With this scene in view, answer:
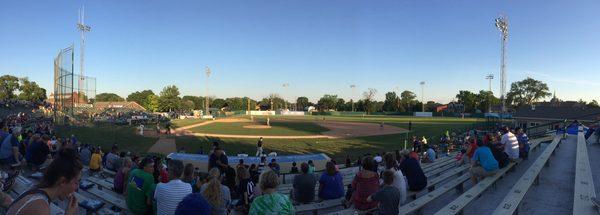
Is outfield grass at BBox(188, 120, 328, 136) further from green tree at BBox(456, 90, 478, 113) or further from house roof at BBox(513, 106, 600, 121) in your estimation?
A: green tree at BBox(456, 90, 478, 113)

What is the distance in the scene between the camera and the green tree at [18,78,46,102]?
75562mm

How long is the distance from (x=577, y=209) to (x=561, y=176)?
4824 mm

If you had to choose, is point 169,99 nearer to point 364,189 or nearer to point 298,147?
point 298,147

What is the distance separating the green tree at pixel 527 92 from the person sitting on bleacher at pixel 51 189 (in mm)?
124198

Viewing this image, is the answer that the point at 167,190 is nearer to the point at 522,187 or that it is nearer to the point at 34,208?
the point at 34,208

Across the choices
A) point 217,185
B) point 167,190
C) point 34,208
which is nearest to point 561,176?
point 217,185

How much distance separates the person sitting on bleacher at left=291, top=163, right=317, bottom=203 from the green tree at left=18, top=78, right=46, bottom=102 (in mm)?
91069

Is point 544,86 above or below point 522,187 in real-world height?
above

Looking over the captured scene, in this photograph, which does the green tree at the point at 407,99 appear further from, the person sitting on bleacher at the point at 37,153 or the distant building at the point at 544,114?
the person sitting on bleacher at the point at 37,153

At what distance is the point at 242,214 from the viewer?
21.3 feet

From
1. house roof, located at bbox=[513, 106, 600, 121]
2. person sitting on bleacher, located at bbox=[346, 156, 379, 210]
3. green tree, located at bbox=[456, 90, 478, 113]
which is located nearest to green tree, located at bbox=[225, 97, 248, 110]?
green tree, located at bbox=[456, 90, 478, 113]

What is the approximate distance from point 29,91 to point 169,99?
33.0 meters

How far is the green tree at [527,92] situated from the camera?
102 m

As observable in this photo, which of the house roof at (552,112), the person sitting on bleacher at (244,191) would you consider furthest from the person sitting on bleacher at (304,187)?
the house roof at (552,112)
